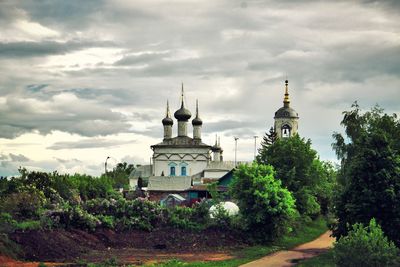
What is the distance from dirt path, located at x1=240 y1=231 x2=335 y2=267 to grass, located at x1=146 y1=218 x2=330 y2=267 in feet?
1.72

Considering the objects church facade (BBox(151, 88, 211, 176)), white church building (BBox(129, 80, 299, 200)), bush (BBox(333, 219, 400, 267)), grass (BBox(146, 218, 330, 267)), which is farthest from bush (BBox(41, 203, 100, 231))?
church facade (BBox(151, 88, 211, 176))

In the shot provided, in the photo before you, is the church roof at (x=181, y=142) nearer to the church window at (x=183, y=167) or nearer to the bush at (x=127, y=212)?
the church window at (x=183, y=167)

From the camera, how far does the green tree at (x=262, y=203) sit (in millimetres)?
38250

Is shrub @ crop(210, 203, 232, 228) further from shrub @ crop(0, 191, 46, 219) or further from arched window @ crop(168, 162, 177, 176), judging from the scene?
arched window @ crop(168, 162, 177, 176)

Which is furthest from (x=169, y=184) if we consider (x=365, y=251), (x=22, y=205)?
(x=365, y=251)

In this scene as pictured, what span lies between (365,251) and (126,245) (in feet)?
59.6

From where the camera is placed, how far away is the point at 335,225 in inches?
1278

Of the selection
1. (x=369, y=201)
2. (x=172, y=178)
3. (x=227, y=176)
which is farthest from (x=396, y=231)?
→ (x=172, y=178)

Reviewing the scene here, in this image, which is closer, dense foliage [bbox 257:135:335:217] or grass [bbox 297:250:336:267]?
grass [bbox 297:250:336:267]

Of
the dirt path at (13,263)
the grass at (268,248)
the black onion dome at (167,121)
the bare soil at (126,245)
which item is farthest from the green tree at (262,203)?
the black onion dome at (167,121)

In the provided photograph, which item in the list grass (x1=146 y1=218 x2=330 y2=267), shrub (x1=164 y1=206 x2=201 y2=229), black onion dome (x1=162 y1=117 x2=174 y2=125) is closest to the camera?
grass (x1=146 y1=218 x2=330 y2=267)

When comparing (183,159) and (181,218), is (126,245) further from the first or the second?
(183,159)

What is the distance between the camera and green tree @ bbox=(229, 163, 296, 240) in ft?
125

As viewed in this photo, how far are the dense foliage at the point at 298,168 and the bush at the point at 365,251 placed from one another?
22.3 meters
